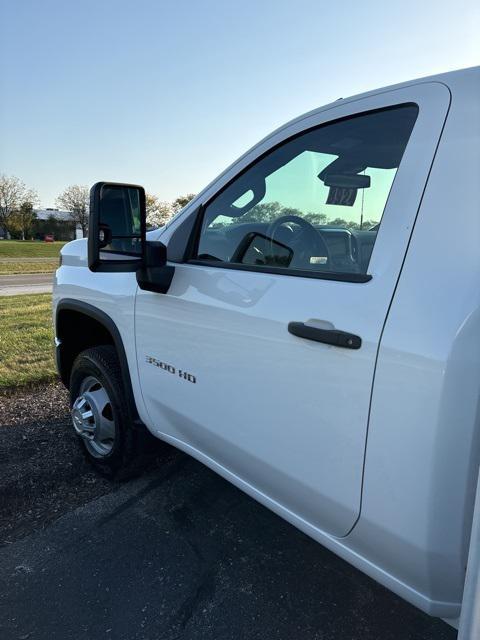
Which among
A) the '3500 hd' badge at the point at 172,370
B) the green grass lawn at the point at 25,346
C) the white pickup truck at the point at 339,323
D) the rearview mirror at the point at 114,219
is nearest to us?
the white pickup truck at the point at 339,323

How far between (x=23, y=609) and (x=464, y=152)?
2361mm

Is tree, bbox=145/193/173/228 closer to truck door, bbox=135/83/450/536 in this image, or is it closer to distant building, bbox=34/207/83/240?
truck door, bbox=135/83/450/536

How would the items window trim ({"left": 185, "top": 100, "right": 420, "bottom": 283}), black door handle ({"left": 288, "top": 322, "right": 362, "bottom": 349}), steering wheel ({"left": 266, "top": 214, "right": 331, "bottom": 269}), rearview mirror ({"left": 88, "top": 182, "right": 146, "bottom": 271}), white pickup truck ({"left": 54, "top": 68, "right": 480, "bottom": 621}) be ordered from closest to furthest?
white pickup truck ({"left": 54, "top": 68, "right": 480, "bottom": 621}) < black door handle ({"left": 288, "top": 322, "right": 362, "bottom": 349}) < window trim ({"left": 185, "top": 100, "right": 420, "bottom": 283}) < steering wheel ({"left": 266, "top": 214, "right": 331, "bottom": 269}) < rearview mirror ({"left": 88, "top": 182, "right": 146, "bottom": 271})

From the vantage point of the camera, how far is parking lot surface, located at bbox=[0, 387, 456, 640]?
194 centimetres

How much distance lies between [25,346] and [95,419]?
3.25 m

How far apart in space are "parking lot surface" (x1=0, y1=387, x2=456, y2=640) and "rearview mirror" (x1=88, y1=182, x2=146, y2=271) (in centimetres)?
141

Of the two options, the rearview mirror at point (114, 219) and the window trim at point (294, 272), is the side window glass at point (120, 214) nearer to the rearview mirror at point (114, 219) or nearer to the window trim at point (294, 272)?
the rearview mirror at point (114, 219)

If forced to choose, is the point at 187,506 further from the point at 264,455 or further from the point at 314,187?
the point at 314,187

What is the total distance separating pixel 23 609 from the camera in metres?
2.03

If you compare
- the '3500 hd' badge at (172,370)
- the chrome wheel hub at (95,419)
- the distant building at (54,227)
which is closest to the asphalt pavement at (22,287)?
the chrome wheel hub at (95,419)

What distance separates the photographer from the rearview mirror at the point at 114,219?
1.87 m

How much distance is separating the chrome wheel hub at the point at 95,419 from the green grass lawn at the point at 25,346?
1725 mm

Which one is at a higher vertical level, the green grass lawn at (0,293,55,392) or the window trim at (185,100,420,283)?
the window trim at (185,100,420,283)

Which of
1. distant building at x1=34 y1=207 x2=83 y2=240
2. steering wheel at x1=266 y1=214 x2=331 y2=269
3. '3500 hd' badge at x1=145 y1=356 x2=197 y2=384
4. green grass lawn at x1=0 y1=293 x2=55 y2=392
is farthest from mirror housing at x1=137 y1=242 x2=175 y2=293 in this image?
distant building at x1=34 y1=207 x2=83 y2=240
